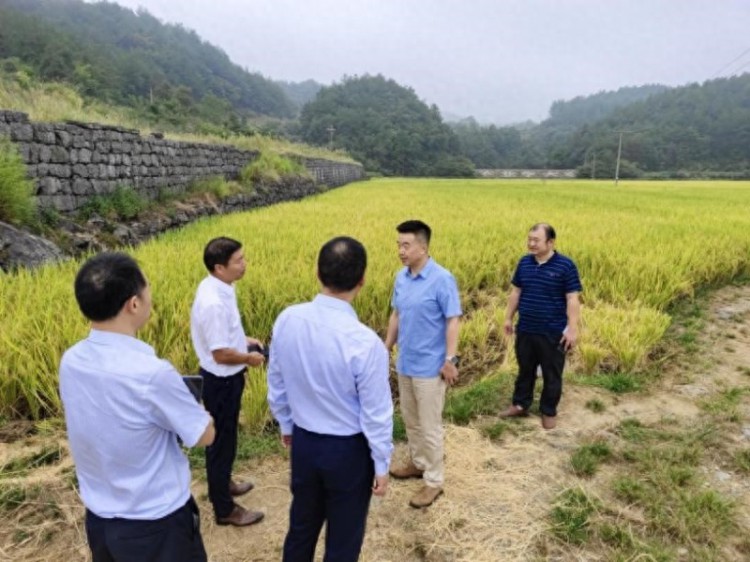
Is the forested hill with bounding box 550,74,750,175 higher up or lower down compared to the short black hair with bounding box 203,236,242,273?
higher up

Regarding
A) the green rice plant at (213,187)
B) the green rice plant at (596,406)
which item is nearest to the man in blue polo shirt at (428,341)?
the green rice plant at (596,406)

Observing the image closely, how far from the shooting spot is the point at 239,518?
2.46 m

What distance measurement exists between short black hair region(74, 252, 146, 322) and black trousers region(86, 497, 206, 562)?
2.00ft

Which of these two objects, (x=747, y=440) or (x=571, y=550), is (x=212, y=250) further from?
(x=747, y=440)

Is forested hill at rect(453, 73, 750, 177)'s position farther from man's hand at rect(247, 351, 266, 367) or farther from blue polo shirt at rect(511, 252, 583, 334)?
man's hand at rect(247, 351, 266, 367)

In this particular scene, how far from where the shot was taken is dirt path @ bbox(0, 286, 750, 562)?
7.66 ft

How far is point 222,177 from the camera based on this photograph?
12.4 metres

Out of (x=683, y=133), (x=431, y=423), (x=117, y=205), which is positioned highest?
(x=683, y=133)

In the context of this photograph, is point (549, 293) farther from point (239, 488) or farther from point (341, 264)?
point (239, 488)

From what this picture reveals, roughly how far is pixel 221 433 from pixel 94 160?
671 centimetres

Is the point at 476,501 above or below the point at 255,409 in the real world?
below

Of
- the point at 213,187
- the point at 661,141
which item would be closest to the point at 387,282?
the point at 213,187

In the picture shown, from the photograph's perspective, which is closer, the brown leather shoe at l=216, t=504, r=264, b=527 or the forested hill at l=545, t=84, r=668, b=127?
the brown leather shoe at l=216, t=504, r=264, b=527

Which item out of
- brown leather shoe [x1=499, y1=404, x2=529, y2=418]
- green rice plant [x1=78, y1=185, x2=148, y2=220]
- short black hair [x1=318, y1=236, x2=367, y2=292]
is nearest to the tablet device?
short black hair [x1=318, y1=236, x2=367, y2=292]
